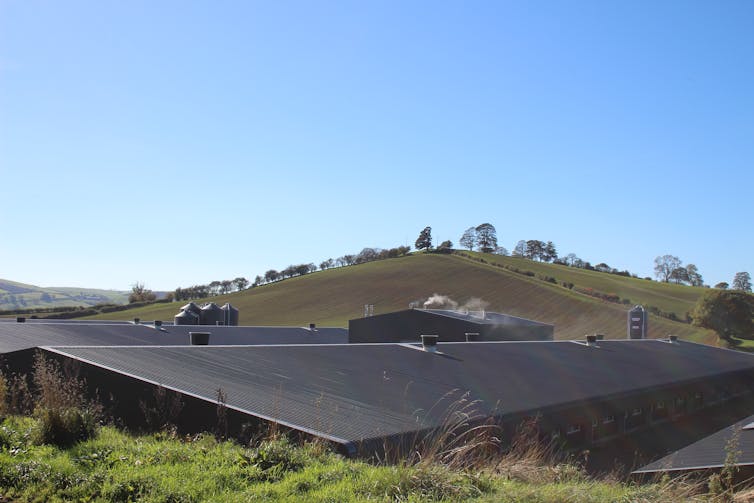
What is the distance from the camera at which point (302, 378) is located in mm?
13109

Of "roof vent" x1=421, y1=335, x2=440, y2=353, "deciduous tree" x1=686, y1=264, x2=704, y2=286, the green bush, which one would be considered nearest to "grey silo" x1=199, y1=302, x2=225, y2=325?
"roof vent" x1=421, y1=335, x2=440, y2=353

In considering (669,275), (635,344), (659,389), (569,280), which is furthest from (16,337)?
(669,275)

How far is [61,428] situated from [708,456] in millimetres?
9226

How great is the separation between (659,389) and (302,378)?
591 inches

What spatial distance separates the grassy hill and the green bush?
63.0 metres

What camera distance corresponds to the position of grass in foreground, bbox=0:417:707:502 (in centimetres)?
573

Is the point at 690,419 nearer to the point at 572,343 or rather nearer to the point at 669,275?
the point at 572,343

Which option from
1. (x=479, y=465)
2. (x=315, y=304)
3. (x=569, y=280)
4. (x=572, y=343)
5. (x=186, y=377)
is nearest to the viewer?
(x=479, y=465)

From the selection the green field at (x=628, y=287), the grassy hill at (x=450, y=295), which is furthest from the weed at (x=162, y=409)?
the green field at (x=628, y=287)

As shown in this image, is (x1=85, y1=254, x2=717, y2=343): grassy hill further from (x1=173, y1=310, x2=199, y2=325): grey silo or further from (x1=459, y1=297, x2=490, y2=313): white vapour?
(x1=173, y1=310, x2=199, y2=325): grey silo

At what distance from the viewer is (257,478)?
620cm

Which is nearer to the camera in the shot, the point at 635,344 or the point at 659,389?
the point at 659,389

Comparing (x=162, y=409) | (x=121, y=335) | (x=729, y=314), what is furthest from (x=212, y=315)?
(x=729, y=314)

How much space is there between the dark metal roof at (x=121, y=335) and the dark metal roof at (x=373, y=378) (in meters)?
6.77
